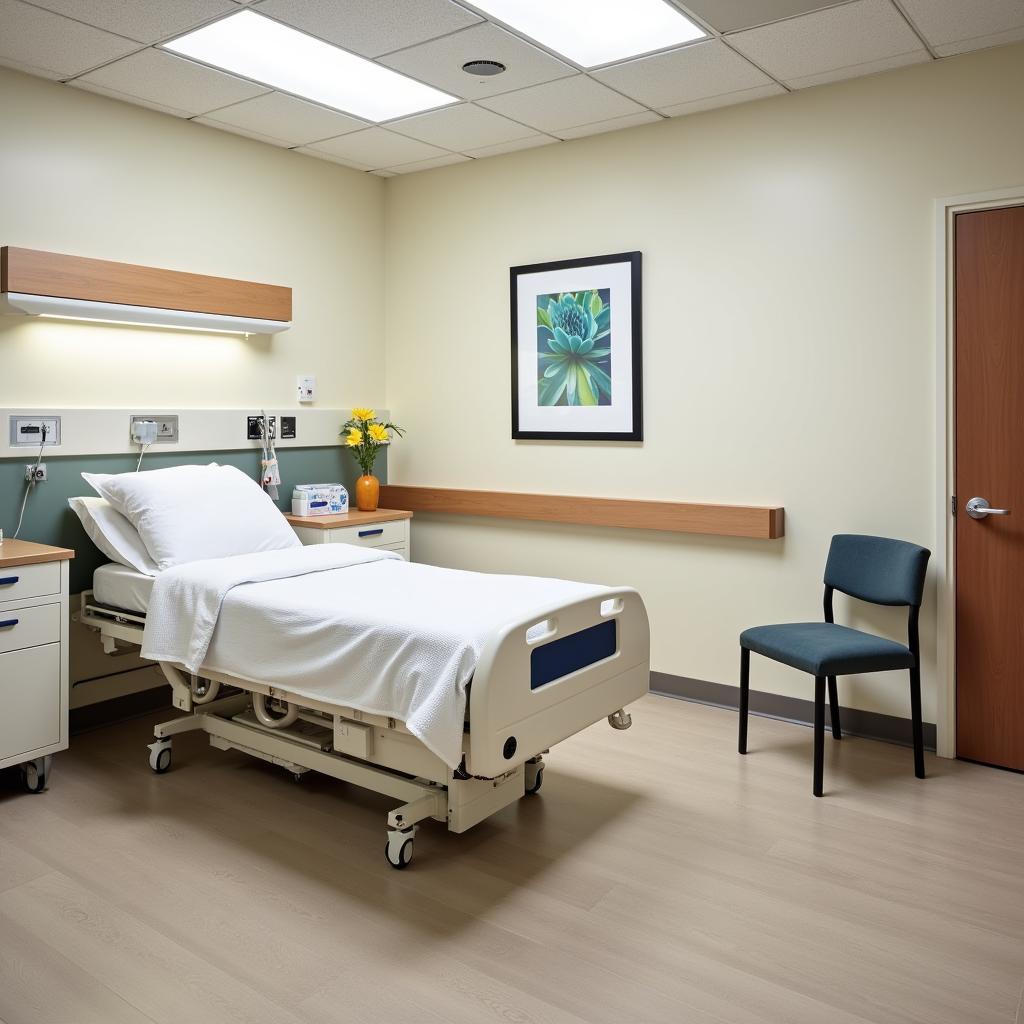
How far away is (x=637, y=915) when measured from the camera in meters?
2.50

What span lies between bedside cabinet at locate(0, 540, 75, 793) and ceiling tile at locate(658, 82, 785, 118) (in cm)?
312

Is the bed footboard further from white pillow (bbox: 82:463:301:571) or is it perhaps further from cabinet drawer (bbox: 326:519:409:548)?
cabinet drawer (bbox: 326:519:409:548)

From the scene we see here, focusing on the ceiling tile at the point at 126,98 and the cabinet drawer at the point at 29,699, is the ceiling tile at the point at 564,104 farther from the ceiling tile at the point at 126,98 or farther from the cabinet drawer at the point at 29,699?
the cabinet drawer at the point at 29,699

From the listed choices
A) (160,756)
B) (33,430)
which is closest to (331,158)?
(33,430)

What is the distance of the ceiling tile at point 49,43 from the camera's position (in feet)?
10.1

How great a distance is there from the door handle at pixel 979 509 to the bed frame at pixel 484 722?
140 cm

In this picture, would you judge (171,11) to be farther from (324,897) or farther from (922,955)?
Answer: (922,955)

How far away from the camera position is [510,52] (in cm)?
338

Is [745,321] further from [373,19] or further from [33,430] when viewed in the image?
[33,430]

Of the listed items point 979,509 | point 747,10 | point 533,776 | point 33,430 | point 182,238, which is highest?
point 747,10

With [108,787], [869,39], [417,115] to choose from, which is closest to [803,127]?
[869,39]

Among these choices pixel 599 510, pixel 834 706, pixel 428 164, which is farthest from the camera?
pixel 428 164

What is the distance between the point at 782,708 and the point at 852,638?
746 mm

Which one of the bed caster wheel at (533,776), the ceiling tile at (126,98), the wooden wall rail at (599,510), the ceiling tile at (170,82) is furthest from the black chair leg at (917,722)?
the ceiling tile at (126,98)
